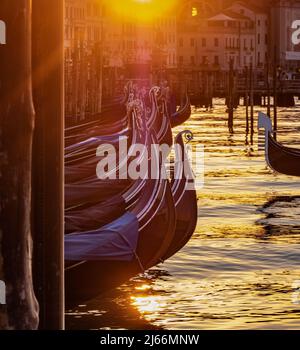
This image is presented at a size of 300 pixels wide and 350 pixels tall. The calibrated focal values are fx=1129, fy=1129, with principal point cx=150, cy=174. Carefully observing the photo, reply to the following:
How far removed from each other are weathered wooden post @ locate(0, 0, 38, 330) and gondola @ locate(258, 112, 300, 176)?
12214mm

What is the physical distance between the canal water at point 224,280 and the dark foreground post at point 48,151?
12.9ft

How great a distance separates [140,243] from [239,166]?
13.5 metres

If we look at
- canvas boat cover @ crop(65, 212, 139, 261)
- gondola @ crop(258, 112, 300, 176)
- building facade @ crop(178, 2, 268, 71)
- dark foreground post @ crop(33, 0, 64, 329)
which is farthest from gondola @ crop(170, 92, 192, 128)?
building facade @ crop(178, 2, 268, 71)

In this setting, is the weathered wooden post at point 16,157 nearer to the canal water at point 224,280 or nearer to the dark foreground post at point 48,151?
the dark foreground post at point 48,151

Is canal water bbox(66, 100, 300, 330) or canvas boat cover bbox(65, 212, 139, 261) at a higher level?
canvas boat cover bbox(65, 212, 139, 261)

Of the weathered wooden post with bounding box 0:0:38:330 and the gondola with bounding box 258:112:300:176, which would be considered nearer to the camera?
the weathered wooden post with bounding box 0:0:38:330

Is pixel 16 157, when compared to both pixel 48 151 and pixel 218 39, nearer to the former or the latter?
pixel 48 151

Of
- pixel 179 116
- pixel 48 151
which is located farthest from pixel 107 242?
pixel 179 116

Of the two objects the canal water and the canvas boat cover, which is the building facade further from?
the canvas boat cover

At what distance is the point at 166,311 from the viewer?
24.2ft

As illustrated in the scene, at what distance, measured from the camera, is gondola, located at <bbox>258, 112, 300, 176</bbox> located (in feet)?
49.2

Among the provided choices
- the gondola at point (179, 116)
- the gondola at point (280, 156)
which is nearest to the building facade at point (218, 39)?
the gondola at point (179, 116)

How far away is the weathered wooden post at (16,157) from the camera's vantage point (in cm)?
274

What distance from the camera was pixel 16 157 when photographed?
2.81 m
